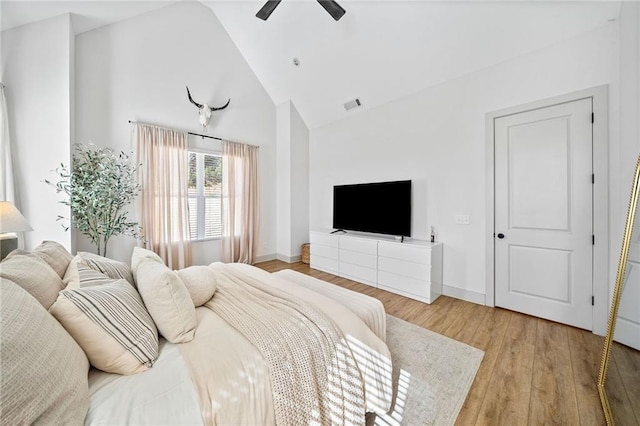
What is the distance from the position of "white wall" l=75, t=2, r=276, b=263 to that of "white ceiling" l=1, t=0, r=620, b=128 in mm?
222

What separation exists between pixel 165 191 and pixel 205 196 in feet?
2.08

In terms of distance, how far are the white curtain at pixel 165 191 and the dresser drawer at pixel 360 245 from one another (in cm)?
249

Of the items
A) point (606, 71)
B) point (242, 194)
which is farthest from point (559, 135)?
point (242, 194)

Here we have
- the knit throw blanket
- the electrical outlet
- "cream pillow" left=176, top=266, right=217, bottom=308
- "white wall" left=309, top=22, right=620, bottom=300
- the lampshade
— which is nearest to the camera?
the knit throw blanket

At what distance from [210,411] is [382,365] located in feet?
3.07

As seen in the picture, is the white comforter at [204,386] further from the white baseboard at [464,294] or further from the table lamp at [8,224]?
the white baseboard at [464,294]

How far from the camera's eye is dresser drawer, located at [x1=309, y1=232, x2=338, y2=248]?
4031mm

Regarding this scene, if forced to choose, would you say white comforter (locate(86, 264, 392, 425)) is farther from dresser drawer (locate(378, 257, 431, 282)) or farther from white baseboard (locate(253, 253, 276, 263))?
white baseboard (locate(253, 253, 276, 263))

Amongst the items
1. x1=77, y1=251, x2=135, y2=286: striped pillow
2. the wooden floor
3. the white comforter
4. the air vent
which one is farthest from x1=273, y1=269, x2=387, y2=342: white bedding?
the air vent

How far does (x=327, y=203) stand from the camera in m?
4.79

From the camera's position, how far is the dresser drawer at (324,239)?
13.2ft

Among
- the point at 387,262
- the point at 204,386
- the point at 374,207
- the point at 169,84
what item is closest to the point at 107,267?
the point at 204,386

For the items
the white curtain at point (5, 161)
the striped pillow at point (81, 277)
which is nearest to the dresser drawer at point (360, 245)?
the striped pillow at point (81, 277)

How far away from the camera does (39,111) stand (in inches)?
102
